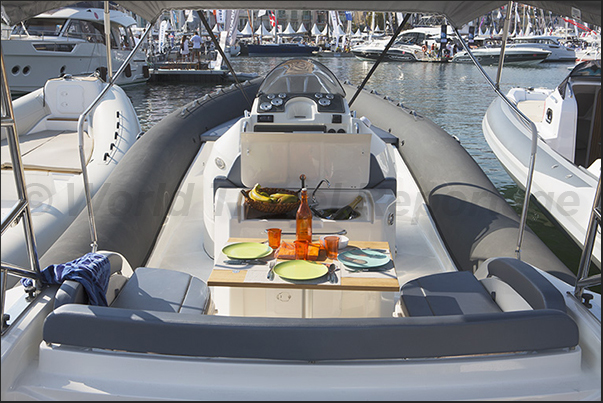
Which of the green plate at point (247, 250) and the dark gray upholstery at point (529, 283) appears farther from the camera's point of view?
the green plate at point (247, 250)

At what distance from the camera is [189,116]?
5.14 meters

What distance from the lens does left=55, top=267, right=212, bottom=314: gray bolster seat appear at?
183 cm

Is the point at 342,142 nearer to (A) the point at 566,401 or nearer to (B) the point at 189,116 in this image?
(A) the point at 566,401

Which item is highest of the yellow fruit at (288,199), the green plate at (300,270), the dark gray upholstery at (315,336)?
the dark gray upholstery at (315,336)

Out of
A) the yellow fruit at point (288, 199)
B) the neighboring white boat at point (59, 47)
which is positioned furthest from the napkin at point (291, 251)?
the neighboring white boat at point (59, 47)

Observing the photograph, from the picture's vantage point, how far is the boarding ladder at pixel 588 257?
1299 millimetres

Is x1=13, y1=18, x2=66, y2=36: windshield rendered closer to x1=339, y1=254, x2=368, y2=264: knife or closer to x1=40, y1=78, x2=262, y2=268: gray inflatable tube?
x1=40, y1=78, x2=262, y2=268: gray inflatable tube

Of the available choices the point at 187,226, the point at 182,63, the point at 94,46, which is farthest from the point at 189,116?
the point at 182,63

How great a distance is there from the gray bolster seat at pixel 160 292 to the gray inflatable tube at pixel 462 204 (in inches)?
60.8

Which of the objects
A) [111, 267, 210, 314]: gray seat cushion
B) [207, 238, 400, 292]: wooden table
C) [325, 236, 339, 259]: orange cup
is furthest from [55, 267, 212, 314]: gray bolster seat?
[325, 236, 339, 259]: orange cup

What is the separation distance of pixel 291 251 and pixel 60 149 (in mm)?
4379

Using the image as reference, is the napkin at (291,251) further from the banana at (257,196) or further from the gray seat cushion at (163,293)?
the banana at (257,196)

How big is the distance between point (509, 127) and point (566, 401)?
5440 millimetres

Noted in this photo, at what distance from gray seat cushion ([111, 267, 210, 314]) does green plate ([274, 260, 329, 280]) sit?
1.06 ft
